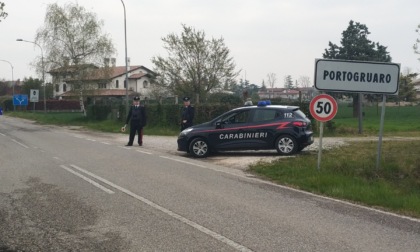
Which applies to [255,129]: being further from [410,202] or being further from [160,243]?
[160,243]

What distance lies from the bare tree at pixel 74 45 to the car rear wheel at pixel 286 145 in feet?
104

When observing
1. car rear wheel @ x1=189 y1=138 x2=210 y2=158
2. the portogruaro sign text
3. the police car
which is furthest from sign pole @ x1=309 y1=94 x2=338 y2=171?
car rear wheel @ x1=189 y1=138 x2=210 y2=158

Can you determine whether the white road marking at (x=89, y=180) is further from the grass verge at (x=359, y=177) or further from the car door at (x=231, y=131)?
the car door at (x=231, y=131)

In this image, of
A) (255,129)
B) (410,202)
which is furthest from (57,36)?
(410,202)

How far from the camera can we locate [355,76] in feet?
34.3

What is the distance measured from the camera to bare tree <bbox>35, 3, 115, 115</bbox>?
4200 centimetres

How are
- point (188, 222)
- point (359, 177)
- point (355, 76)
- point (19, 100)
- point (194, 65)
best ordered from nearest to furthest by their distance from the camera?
point (188, 222) < point (359, 177) < point (355, 76) < point (194, 65) < point (19, 100)

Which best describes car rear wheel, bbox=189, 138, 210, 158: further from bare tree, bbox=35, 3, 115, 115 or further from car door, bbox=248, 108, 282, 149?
bare tree, bbox=35, 3, 115, 115

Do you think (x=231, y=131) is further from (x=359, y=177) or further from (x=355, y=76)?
(x=359, y=177)

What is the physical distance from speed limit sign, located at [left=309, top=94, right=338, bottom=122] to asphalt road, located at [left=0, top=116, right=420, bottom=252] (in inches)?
87.8

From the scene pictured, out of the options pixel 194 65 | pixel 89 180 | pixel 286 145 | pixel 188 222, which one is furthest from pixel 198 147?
pixel 194 65

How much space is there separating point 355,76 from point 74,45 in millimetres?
36302

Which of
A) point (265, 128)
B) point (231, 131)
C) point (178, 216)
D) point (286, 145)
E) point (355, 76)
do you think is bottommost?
point (178, 216)

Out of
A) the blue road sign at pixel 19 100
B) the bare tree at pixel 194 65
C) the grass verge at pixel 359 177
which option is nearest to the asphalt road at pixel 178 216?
the grass verge at pixel 359 177
